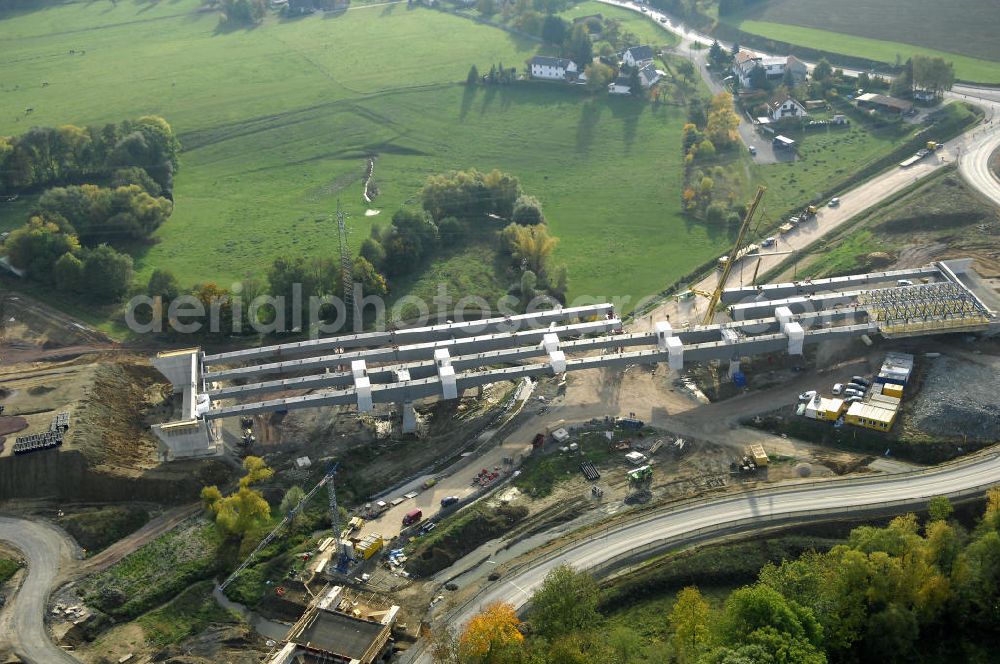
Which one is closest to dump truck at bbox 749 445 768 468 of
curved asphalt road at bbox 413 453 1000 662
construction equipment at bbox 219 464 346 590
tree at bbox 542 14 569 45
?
curved asphalt road at bbox 413 453 1000 662

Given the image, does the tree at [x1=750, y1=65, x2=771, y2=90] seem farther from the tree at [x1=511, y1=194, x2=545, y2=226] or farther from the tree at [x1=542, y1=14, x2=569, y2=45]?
the tree at [x1=511, y1=194, x2=545, y2=226]

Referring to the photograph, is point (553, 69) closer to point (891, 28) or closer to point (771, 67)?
point (771, 67)

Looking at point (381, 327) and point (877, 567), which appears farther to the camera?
point (381, 327)

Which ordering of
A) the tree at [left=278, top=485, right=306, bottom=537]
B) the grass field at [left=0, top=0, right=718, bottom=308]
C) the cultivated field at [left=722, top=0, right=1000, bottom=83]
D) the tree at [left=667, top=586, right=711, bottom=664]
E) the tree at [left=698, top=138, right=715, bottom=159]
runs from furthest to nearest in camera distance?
the cultivated field at [left=722, top=0, right=1000, bottom=83]
the tree at [left=698, top=138, right=715, bottom=159]
the grass field at [left=0, top=0, right=718, bottom=308]
the tree at [left=278, top=485, right=306, bottom=537]
the tree at [left=667, top=586, right=711, bottom=664]

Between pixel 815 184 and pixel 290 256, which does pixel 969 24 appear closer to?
pixel 815 184

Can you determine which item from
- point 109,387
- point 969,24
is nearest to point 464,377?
point 109,387

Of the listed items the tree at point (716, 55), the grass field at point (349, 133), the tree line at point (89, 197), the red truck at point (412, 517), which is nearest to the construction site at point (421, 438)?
the red truck at point (412, 517)

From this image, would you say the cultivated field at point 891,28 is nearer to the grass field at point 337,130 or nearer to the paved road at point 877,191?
the paved road at point 877,191
